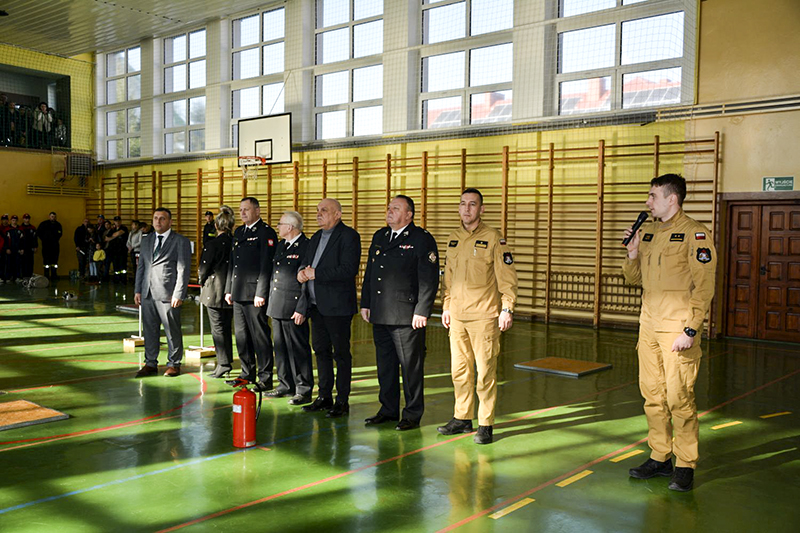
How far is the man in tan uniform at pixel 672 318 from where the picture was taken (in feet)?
12.2

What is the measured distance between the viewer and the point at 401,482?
12.9ft

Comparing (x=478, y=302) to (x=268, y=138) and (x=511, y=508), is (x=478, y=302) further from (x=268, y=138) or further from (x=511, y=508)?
(x=268, y=138)

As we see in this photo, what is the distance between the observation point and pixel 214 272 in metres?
6.67

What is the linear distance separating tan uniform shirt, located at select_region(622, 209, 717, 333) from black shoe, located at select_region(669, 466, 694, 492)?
2.68 ft

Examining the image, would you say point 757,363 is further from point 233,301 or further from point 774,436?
point 233,301

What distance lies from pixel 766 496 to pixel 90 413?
4770 mm

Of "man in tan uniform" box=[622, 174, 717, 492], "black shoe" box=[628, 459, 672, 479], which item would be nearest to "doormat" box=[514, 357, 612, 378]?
"black shoe" box=[628, 459, 672, 479]

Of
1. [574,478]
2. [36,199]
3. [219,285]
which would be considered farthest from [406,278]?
[36,199]

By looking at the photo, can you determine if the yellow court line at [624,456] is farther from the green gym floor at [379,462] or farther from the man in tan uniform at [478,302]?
the man in tan uniform at [478,302]

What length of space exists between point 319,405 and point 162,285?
2.20 m

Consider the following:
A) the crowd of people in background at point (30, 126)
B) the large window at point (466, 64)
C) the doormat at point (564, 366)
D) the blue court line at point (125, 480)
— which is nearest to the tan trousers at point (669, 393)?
the blue court line at point (125, 480)

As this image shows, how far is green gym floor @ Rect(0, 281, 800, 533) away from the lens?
345cm

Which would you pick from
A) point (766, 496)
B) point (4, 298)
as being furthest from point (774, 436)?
point (4, 298)

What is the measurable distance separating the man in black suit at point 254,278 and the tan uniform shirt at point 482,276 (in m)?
2.05
